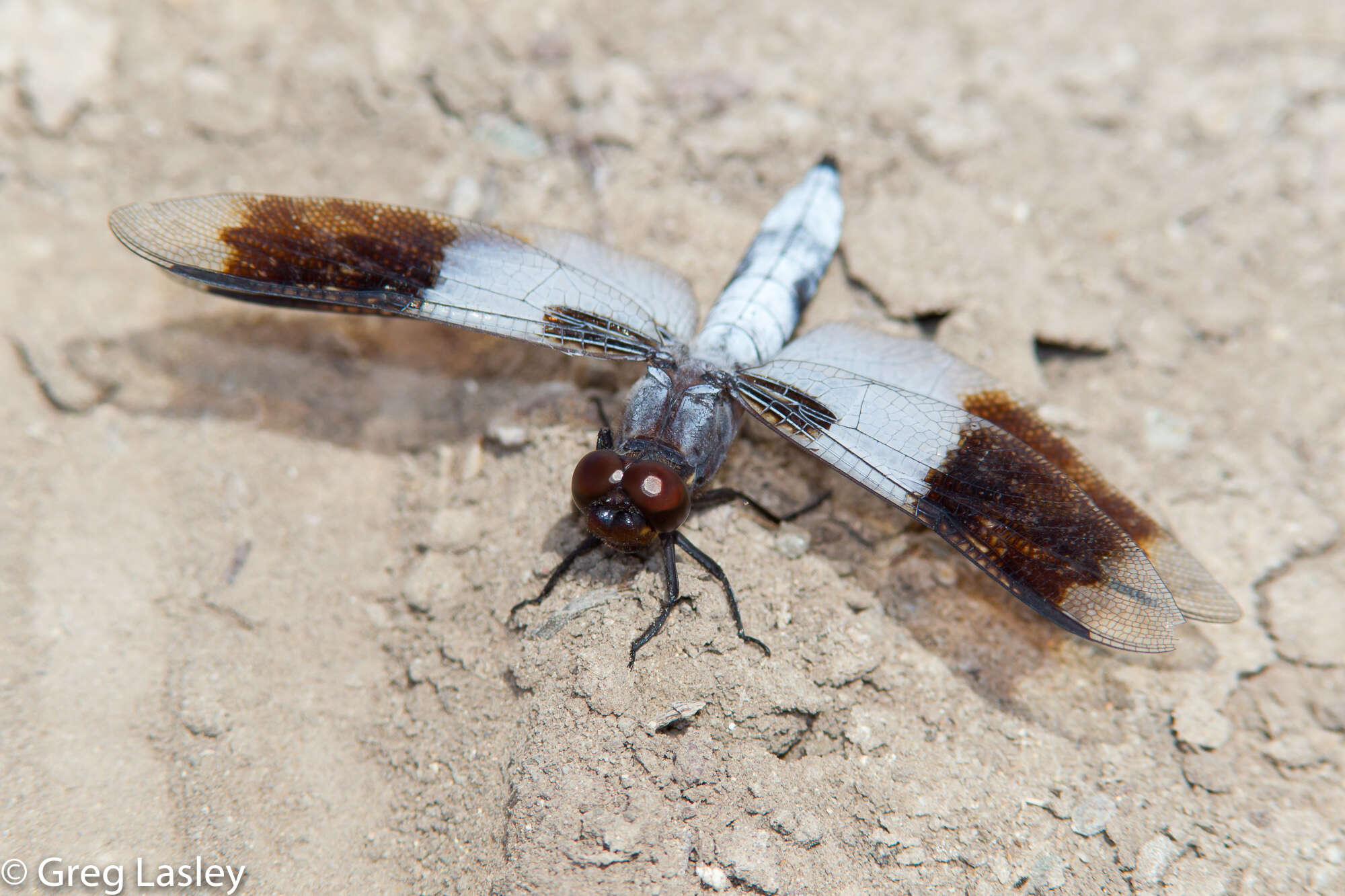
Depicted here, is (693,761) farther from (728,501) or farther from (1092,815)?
(1092,815)

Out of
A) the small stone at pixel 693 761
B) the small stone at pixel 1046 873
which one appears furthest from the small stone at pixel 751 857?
the small stone at pixel 1046 873

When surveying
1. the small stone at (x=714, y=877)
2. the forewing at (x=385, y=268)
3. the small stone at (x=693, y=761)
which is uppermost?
the forewing at (x=385, y=268)

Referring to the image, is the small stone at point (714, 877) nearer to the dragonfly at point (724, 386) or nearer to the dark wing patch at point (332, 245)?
the dragonfly at point (724, 386)

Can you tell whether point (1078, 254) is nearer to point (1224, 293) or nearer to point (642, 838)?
point (1224, 293)

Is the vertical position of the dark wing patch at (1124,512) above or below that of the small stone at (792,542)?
above

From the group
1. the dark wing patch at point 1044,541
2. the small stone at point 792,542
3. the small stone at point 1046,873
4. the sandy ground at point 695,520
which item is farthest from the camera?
the small stone at point 792,542

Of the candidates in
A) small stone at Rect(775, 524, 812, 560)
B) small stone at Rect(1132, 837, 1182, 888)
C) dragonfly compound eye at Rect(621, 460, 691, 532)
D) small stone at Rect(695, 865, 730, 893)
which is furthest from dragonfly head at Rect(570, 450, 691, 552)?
small stone at Rect(1132, 837, 1182, 888)

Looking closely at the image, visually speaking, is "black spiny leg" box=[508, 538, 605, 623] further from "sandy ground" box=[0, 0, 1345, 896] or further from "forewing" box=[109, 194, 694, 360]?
"forewing" box=[109, 194, 694, 360]
